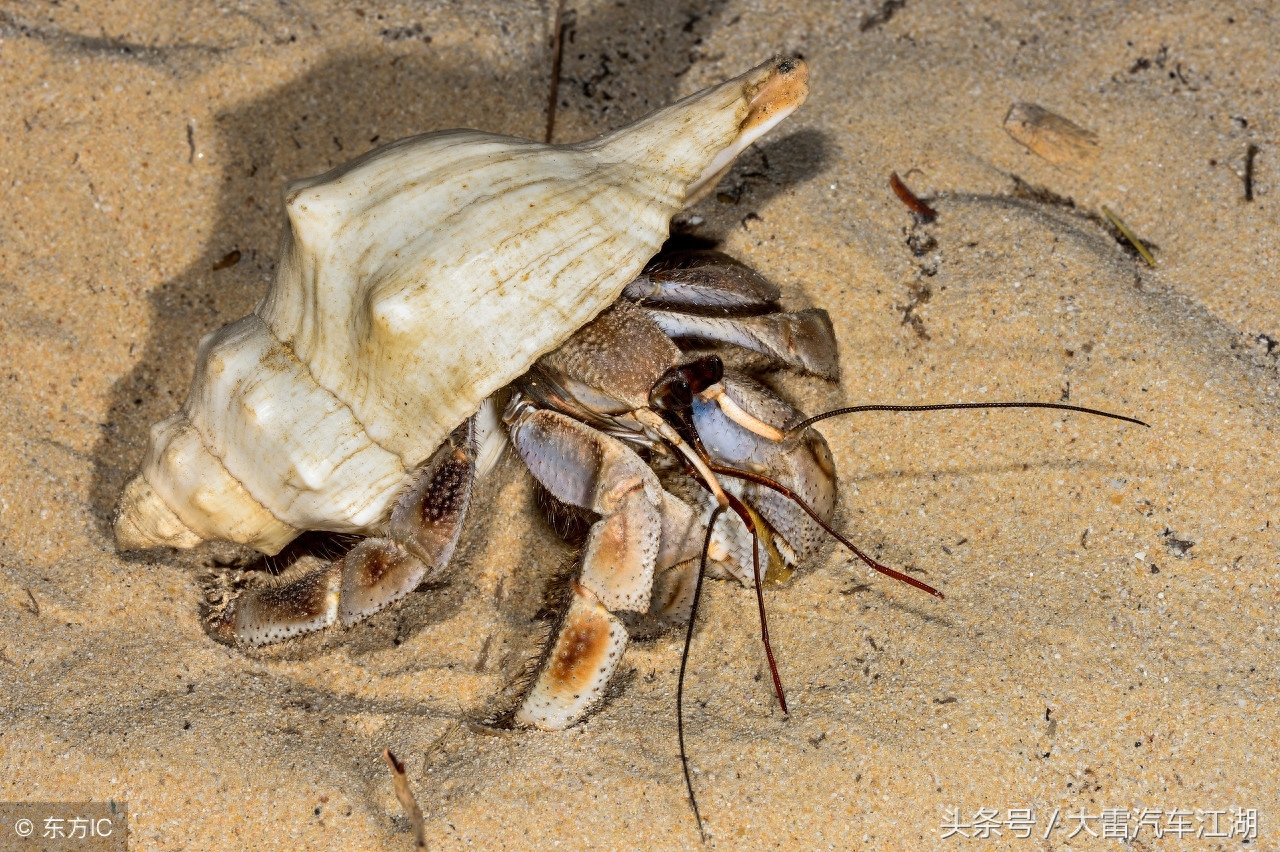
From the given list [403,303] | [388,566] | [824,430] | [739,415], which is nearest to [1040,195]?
[824,430]

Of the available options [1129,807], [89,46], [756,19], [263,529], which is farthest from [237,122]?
[1129,807]

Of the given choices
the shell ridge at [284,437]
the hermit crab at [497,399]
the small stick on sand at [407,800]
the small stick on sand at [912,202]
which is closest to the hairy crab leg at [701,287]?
the hermit crab at [497,399]

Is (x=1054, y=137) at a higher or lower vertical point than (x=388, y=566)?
higher

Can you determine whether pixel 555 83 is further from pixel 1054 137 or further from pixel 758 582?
pixel 758 582

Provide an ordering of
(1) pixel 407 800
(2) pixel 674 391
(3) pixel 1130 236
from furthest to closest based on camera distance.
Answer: (3) pixel 1130 236 → (2) pixel 674 391 → (1) pixel 407 800

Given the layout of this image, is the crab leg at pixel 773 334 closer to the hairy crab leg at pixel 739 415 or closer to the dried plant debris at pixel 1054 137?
the hairy crab leg at pixel 739 415

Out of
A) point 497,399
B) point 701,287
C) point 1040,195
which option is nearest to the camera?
point 497,399

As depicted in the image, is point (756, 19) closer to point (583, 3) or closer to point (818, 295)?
point (583, 3)

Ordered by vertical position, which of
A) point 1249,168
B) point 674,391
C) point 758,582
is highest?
point 674,391
